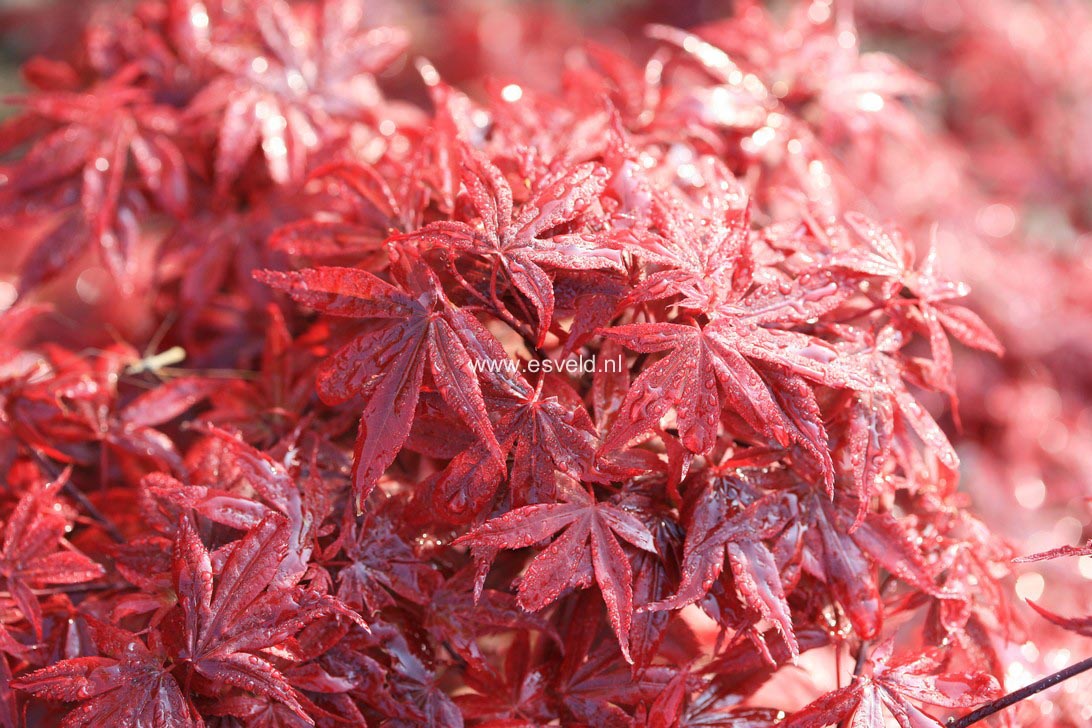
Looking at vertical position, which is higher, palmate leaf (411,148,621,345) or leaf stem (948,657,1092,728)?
palmate leaf (411,148,621,345)

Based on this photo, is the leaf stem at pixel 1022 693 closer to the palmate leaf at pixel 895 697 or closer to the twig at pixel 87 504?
the palmate leaf at pixel 895 697

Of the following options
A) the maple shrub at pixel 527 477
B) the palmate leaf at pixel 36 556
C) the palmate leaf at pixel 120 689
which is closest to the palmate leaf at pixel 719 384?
the maple shrub at pixel 527 477

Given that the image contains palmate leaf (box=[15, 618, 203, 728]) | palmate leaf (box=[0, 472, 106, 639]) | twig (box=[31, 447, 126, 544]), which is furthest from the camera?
twig (box=[31, 447, 126, 544])

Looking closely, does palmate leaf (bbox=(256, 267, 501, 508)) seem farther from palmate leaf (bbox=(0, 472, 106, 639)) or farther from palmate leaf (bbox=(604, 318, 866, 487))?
palmate leaf (bbox=(0, 472, 106, 639))

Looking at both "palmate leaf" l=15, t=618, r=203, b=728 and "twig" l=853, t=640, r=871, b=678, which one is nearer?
"palmate leaf" l=15, t=618, r=203, b=728

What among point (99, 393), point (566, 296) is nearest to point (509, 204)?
point (566, 296)

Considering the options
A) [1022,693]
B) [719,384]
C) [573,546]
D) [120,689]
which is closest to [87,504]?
[120,689]

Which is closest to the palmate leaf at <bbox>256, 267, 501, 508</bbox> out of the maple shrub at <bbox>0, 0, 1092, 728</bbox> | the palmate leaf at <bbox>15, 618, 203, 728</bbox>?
the maple shrub at <bbox>0, 0, 1092, 728</bbox>
